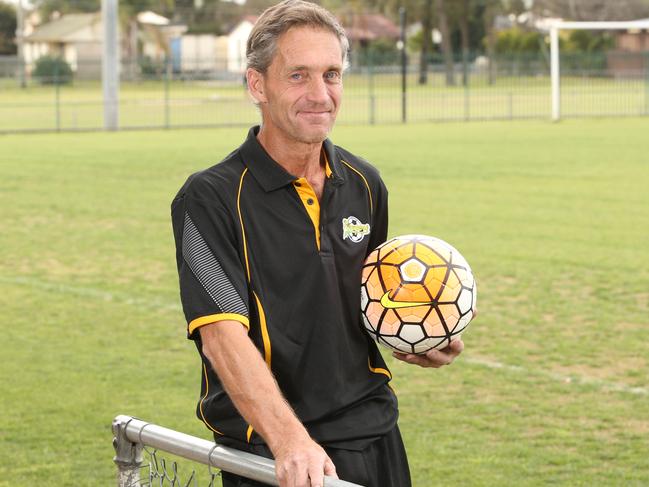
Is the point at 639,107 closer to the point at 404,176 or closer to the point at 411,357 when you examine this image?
the point at 404,176

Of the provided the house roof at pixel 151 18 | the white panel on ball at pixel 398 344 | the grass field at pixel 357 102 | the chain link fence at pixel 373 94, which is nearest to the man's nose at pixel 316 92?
the white panel on ball at pixel 398 344

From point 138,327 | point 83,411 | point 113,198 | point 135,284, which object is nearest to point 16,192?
point 113,198

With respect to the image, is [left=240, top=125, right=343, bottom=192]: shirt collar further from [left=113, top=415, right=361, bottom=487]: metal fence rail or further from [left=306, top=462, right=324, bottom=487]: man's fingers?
[left=306, top=462, right=324, bottom=487]: man's fingers

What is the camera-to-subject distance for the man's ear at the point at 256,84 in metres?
3.43

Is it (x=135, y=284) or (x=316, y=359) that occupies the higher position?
(x=316, y=359)

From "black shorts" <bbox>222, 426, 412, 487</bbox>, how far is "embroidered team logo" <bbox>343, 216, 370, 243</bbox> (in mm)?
579

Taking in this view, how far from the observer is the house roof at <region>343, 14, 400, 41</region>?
103312 mm

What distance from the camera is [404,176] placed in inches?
826

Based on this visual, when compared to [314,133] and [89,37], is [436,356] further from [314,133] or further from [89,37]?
[89,37]

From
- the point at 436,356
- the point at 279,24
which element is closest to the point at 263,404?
the point at 436,356

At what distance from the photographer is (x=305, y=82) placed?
3.36m

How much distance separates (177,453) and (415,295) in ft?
2.89

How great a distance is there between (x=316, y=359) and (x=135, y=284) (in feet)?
28.0

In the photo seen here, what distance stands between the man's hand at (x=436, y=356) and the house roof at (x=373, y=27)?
98542mm
